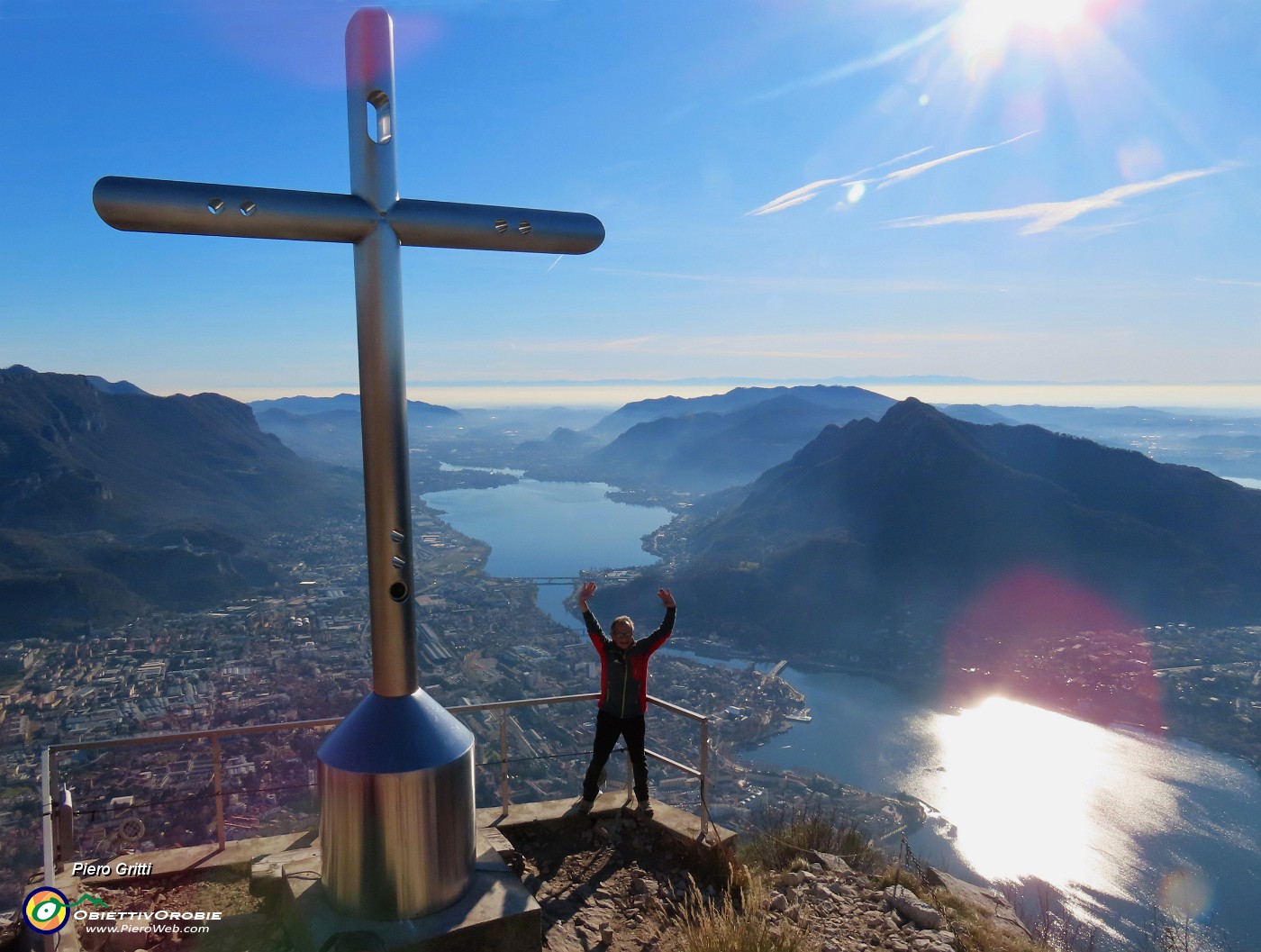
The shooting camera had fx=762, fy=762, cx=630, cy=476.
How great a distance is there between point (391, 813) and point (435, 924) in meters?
0.56

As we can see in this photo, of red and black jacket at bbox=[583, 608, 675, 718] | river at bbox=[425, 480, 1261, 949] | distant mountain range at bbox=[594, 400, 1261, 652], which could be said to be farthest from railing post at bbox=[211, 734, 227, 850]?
distant mountain range at bbox=[594, 400, 1261, 652]

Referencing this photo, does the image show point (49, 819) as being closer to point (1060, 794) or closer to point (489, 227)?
point (489, 227)

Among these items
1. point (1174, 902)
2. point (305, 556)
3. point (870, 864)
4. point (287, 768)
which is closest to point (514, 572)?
point (305, 556)

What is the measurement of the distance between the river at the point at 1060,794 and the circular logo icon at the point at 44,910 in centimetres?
1710

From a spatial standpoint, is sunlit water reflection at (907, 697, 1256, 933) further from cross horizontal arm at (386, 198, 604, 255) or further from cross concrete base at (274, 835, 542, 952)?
cross horizontal arm at (386, 198, 604, 255)

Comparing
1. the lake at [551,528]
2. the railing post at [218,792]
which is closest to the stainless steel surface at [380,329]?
the railing post at [218,792]

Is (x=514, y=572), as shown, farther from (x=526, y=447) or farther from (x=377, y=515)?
(x=526, y=447)

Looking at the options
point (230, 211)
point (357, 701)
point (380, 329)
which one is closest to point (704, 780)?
point (380, 329)

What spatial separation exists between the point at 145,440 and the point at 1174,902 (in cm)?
6496

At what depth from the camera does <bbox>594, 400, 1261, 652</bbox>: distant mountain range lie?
141ft

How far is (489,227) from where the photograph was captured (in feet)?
11.9

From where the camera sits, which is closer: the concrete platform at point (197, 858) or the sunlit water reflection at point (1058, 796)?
the concrete platform at point (197, 858)

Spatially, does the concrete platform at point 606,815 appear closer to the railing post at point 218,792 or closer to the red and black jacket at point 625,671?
the red and black jacket at point 625,671

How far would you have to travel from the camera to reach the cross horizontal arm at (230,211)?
9.62 ft
